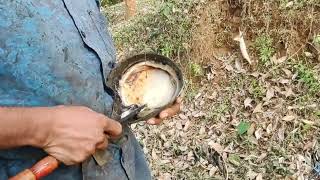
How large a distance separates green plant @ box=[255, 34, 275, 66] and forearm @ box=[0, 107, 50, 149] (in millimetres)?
2970

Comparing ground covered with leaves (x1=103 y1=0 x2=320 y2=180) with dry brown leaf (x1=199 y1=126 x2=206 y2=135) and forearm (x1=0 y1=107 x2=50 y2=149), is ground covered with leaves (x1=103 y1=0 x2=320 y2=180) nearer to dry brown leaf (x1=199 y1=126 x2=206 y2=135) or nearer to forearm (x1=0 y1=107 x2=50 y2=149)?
dry brown leaf (x1=199 y1=126 x2=206 y2=135)

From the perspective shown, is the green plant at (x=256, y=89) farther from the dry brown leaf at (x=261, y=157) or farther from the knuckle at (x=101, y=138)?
the knuckle at (x=101, y=138)

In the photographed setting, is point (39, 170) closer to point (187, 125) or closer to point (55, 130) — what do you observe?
point (55, 130)

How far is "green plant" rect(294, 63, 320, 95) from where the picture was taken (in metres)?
3.95

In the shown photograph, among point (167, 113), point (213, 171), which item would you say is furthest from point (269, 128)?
point (167, 113)

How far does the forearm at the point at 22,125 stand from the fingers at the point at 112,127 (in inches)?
7.4

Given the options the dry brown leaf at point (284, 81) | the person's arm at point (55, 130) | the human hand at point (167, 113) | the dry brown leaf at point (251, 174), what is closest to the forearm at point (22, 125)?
the person's arm at point (55, 130)

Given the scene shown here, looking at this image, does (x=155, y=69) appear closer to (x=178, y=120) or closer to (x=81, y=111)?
(x=81, y=111)

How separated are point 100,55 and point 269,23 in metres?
2.67

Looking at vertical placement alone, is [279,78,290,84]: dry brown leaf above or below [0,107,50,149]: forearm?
below

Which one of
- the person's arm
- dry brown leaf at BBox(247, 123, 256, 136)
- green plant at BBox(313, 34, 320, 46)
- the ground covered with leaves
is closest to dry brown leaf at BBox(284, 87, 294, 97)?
the ground covered with leaves

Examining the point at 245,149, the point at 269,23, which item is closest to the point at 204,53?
the point at 269,23

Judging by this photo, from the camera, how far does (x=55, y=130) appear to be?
149cm

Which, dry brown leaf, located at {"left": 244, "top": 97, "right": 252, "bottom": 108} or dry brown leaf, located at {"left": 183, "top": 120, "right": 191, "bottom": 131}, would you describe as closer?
dry brown leaf, located at {"left": 244, "top": 97, "right": 252, "bottom": 108}
